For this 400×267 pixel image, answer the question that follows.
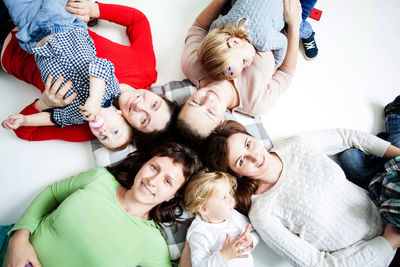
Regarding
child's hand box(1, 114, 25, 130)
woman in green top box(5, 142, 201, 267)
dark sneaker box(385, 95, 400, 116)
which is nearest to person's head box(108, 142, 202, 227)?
woman in green top box(5, 142, 201, 267)

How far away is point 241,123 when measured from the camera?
1.31 m

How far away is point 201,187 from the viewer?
100 cm

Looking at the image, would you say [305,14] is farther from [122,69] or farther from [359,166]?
[122,69]

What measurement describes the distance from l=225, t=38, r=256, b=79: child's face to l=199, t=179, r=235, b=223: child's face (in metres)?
0.53

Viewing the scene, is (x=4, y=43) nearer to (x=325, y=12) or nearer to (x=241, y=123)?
(x=241, y=123)

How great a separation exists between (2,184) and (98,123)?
54cm

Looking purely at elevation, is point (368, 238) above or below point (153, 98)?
below

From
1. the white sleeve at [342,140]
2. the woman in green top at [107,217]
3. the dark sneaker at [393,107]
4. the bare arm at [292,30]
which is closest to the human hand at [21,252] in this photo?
the woman in green top at [107,217]

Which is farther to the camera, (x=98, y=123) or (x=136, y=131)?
(x=136, y=131)

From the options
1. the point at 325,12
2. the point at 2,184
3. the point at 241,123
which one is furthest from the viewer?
the point at 325,12

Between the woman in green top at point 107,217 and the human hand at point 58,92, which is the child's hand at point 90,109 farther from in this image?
the woman in green top at point 107,217

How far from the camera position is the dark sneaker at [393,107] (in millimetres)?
1277

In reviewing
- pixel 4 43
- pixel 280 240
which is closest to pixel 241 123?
pixel 280 240

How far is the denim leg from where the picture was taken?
46.2 inches
